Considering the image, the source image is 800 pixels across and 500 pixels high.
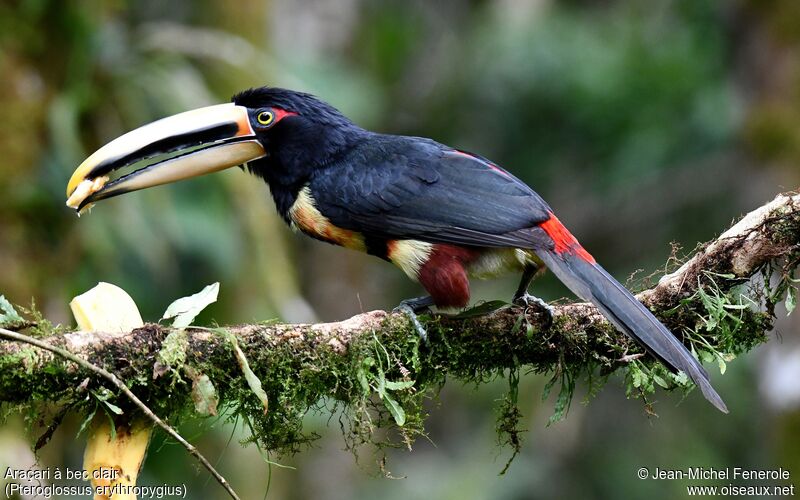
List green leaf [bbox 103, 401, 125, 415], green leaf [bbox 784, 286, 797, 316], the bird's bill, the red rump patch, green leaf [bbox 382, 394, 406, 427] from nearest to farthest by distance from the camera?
green leaf [bbox 103, 401, 125, 415] → green leaf [bbox 382, 394, 406, 427] → green leaf [bbox 784, 286, 797, 316] → the red rump patch → the bird's bill

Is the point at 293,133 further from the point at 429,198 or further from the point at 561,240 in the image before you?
the point at 561,240

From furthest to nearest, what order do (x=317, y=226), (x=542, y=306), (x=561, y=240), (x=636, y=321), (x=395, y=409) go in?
(x=317, y=226), (x=561, y=240), (x=542, y=306), (x=636, y=321), (x=395, y=409)

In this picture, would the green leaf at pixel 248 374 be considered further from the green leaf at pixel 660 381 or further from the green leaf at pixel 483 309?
the green leaf at pixel 660 381

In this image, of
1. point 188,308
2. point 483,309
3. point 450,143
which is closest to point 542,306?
point 483,309

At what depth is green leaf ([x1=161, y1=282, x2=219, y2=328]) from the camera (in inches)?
131

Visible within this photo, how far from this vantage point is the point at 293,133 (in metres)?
4.52

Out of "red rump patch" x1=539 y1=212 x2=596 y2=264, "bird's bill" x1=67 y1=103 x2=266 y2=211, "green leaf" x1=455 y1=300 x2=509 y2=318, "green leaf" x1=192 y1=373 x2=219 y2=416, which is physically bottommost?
"green leaf" x1=192 y1=373 x2=219 y2=416

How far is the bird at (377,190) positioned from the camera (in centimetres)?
392

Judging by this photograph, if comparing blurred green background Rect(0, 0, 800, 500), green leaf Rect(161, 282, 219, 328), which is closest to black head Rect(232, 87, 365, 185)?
green leaf Rect(161, 282, 219, 328)

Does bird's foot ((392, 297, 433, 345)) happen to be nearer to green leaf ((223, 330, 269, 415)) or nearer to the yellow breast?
the yellow breast

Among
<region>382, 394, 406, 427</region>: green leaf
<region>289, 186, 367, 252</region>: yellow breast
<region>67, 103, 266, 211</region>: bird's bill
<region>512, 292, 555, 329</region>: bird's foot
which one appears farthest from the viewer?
<region>289, 186, 367, 252</region>: yellow breast

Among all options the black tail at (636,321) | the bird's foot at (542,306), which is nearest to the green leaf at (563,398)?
the bird's foot at (542,306)

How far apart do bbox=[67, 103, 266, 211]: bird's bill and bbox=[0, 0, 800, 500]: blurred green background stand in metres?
0.88

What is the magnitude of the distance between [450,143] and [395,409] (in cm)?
776
